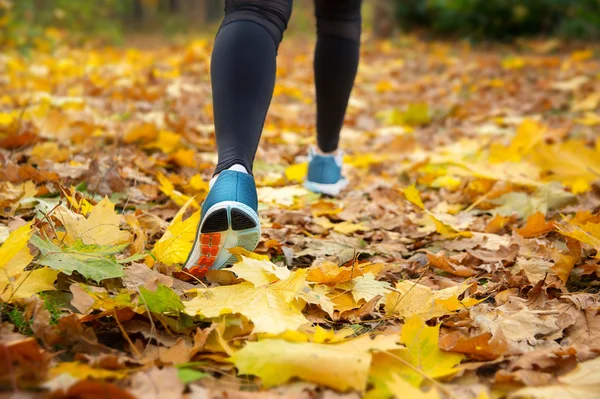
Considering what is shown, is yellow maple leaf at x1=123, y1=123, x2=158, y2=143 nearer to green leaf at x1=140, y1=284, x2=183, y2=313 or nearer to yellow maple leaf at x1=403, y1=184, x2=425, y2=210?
yellow maple leaf at x1=403, y1=184, x2=425, y2=210

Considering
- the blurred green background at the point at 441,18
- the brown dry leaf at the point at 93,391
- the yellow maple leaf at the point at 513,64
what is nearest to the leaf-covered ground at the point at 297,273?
the brown dry leaf at the point at 93,391

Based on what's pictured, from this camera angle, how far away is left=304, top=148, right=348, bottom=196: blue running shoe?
6.82 feet

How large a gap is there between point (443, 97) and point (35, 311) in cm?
432

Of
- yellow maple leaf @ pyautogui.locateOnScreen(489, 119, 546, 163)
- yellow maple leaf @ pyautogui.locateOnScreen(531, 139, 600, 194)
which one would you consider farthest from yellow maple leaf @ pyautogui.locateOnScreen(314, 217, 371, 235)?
yellow maple leaf @ pyautogui.locateOnScreen(489, 119, 546, 163)

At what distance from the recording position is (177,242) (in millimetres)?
1250

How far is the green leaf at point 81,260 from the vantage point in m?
1.03

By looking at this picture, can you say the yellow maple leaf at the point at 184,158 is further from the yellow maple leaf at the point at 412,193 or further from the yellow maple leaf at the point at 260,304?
the yellow maple leaf at the point at 260,304

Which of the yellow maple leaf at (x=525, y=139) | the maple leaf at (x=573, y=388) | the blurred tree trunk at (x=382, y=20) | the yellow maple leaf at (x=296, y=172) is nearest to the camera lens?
the maple leaf at (x=573, y=388)

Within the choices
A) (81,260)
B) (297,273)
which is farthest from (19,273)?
(297,273)

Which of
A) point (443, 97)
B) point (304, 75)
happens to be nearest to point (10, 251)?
point (443, 97)

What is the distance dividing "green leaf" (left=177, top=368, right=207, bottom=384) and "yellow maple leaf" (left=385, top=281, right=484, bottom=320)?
0.45 m

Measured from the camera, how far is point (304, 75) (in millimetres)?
5523

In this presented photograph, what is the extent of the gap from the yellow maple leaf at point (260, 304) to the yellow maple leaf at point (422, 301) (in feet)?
0.70

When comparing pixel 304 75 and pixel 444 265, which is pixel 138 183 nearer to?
pixel 444 265
